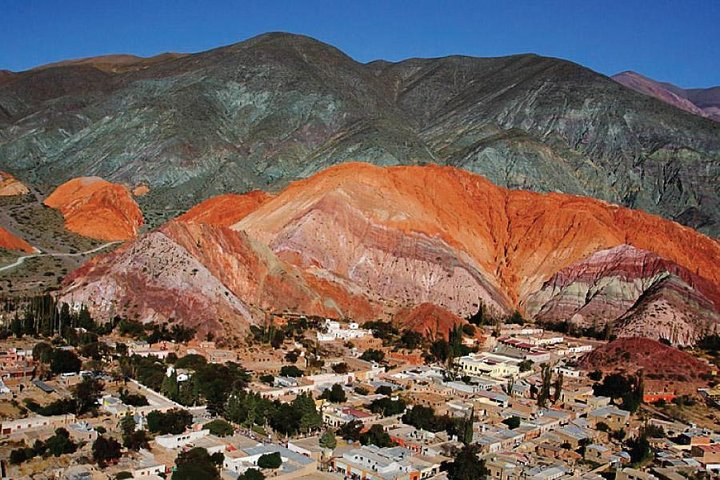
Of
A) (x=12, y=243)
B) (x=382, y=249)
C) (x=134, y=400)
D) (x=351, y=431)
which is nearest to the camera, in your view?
(x=351, y=431)

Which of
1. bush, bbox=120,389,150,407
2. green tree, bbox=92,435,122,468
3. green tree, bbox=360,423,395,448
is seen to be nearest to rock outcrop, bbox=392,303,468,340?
green tree, bbox=360,423,395,448

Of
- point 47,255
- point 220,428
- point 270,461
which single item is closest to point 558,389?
point 220,428

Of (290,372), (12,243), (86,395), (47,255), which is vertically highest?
(12,243)

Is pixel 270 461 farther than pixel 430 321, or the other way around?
pixel 430 321

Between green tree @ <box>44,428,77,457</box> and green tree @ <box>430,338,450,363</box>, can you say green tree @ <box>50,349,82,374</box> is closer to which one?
green tree @ <box>44,428,77,457</box>

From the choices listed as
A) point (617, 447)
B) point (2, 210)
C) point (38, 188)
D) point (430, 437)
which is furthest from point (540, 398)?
point (38, 188)

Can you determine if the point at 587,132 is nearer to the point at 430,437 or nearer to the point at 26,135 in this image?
the point at 26,135

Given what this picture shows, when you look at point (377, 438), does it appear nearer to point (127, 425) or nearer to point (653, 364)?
point (127, 425)
